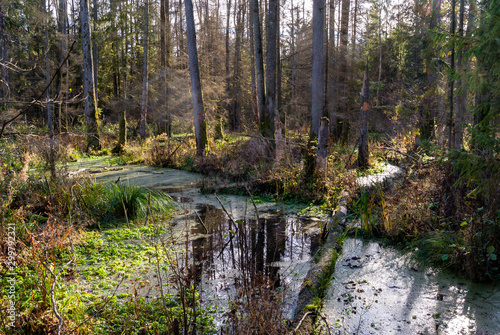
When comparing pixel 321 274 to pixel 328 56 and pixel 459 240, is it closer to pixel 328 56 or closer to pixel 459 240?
pixel 459 240

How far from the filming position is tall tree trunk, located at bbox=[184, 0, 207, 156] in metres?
13.4

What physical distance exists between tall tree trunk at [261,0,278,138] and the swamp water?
31.8ft

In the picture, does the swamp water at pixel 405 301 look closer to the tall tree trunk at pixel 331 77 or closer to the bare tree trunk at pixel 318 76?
the bare tree trunk at pixel 318 76

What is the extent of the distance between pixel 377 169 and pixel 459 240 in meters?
7.21

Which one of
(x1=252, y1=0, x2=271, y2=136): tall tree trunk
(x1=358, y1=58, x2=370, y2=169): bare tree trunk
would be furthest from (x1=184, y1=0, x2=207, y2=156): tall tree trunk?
(x1=358, y1=58, x2=370, y2=169): bare tree trunk

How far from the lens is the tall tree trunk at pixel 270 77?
13844 mm

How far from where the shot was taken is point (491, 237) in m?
4.12

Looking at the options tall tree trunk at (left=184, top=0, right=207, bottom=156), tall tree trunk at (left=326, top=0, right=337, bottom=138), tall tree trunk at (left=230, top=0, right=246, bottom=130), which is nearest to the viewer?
tall tree trunk at (left=184, top=0, right=207, bottom=156)

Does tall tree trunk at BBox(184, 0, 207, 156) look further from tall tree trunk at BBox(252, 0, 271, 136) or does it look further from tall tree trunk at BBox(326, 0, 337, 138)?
tall tree trunk at BBox(326, 0, 337, 138)

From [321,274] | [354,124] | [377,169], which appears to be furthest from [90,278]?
[354,124]

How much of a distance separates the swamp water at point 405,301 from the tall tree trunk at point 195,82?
946cm

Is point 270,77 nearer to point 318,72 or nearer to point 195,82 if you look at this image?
point 195,82

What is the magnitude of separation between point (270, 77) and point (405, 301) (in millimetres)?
11220

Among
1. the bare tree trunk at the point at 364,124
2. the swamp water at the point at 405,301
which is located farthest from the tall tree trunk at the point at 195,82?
the swamp water at the point at 405,301
